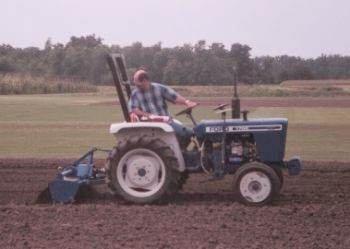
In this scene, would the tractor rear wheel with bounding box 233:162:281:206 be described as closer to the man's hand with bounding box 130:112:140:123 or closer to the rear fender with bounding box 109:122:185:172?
the rear fender with bounding box 109:122:185:172

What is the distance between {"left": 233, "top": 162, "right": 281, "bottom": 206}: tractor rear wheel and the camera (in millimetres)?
8773

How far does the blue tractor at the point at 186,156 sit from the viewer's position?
8914mm

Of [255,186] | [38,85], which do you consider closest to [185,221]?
[255,186]

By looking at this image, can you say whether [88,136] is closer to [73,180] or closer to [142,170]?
[73,180]

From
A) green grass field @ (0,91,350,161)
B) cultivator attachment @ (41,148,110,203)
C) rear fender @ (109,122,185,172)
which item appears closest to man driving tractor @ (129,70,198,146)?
rear fender @ (109,122,185,172)

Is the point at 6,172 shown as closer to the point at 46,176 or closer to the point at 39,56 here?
the point at 46,176

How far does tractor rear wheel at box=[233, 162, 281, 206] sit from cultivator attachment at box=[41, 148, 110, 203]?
5.93 ft

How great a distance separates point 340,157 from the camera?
1544 centimetres

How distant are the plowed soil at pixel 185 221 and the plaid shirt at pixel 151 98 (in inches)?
46.5

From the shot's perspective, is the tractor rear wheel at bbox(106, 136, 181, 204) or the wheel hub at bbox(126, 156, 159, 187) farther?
the wheel hub at bbox(126, 156, 159, 187)

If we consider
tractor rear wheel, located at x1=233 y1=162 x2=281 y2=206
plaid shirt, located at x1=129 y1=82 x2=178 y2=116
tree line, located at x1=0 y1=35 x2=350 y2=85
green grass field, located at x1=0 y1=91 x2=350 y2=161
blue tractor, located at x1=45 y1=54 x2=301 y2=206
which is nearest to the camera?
tractor rear wheel, located at x1=233 y1=162 x2=281 y2=206

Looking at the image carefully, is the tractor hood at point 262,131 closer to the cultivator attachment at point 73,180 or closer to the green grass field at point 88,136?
the cultivator attachment at point 73,180

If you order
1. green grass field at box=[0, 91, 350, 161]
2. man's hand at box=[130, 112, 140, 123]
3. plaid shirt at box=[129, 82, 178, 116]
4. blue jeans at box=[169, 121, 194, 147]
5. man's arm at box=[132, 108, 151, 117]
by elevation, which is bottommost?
green grass field at box=[0, 91, 350, 161]

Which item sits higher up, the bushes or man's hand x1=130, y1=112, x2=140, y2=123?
man's hand x1=130, y1=112, x2=140, y2=123
